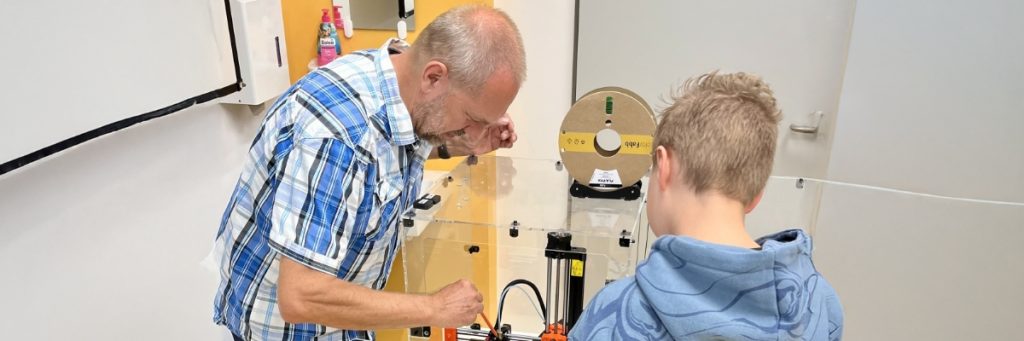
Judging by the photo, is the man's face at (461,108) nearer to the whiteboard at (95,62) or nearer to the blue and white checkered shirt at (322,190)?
the blue and white checkered shirt at (322,190)

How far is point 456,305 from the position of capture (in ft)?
3.64

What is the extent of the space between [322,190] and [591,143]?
2.10ft

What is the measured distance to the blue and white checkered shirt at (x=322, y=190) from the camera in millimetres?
938

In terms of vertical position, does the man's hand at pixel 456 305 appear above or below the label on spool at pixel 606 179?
below

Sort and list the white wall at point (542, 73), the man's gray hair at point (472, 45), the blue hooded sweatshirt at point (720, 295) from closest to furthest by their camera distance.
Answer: the blue hooded sweatshirt at point (720, 295) → the man's gray hair at point (472, 45) → the white wall at point (542, 73)

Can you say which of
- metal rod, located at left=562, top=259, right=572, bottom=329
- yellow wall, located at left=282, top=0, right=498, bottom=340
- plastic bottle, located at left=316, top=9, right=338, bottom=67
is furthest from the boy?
plastic bottle, located at left=316, top=9, right=338, bottom=67

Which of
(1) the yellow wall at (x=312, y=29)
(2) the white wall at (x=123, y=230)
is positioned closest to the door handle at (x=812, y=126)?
(1) the yellow wall at (x=312, y=29)

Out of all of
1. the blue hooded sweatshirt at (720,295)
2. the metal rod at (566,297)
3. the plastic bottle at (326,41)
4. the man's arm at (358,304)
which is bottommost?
the metal rod at (566,297)

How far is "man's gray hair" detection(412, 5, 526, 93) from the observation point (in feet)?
3.40

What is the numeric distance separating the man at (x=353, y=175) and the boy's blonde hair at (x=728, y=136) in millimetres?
360

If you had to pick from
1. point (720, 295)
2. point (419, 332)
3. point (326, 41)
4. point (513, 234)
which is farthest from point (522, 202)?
point (326, 41)

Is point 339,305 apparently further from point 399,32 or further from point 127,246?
point 399,32

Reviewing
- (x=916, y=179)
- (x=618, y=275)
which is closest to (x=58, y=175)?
(x=618, y=275)

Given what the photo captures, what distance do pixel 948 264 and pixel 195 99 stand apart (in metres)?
2.33
